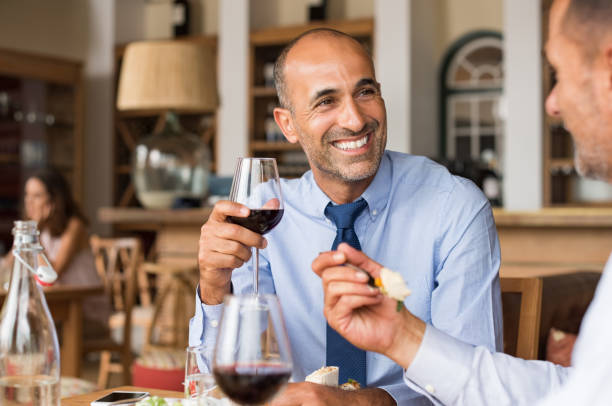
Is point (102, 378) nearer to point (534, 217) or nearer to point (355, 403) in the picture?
point (534, 217)

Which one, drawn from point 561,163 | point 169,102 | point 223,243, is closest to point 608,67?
point 223,243

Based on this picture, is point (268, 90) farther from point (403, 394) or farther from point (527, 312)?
point (403, 394)

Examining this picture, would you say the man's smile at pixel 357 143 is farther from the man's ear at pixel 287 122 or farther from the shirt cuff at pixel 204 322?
Answer: the shirt cuff at pixel 204 322

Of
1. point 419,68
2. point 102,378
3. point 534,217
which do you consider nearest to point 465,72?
point 419,68

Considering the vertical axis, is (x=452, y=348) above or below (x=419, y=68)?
below

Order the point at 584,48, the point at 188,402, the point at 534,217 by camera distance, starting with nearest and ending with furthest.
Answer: the point at 584,48 < the point at 188,402 < the point at 534,217

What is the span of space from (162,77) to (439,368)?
10.6 feet

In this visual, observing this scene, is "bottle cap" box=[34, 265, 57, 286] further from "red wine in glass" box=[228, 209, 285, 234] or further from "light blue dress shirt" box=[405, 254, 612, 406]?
"light blue dress shirt" box=[405, 254, 612, 406]

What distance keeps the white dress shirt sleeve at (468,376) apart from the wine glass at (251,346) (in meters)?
0.30

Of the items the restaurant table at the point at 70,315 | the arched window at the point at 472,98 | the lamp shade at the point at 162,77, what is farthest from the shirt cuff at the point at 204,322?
the arched window at the point at 472,98

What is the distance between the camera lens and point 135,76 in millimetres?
4023

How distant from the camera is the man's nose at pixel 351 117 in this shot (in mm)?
1528

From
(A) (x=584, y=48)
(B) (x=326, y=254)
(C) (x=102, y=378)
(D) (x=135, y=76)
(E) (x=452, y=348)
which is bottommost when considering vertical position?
(C) (x=102, y=378)

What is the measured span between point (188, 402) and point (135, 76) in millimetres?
3190
